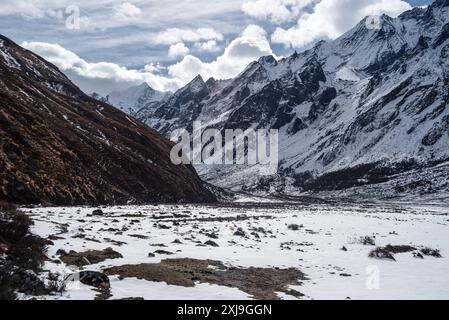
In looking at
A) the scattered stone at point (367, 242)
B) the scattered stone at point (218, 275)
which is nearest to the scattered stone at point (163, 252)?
the scattered stone at point (218, 275)

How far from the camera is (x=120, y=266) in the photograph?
2241cm

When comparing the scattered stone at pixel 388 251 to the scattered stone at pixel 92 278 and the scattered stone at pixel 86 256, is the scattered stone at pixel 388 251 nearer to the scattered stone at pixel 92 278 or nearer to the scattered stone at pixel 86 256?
the scattered stone at pixel 86 256

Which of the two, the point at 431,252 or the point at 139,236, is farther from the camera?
the point at 431,252

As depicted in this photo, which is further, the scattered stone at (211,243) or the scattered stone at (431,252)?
the scattered stone at (431,252)

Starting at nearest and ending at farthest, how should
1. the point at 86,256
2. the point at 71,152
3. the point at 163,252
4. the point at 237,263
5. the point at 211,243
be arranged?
the point at 86,256 < the point at 237,263 < the point at 163,252 < the point at 211,243 < the point at 71,152

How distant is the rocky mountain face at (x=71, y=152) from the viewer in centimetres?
5762

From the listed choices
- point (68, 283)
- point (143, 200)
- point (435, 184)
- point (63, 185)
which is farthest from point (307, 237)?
point (435, 184)

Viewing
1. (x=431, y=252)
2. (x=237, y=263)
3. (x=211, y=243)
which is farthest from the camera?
(x=431, y=252)

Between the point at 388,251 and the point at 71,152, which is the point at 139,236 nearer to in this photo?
the point at 388,251

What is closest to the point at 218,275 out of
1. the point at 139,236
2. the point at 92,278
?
Answer: the point at 92,278

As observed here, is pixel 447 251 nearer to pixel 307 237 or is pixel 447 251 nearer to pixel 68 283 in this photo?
pixel 307 237

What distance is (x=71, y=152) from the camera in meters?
72.8

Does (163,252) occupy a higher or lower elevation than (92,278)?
lower
